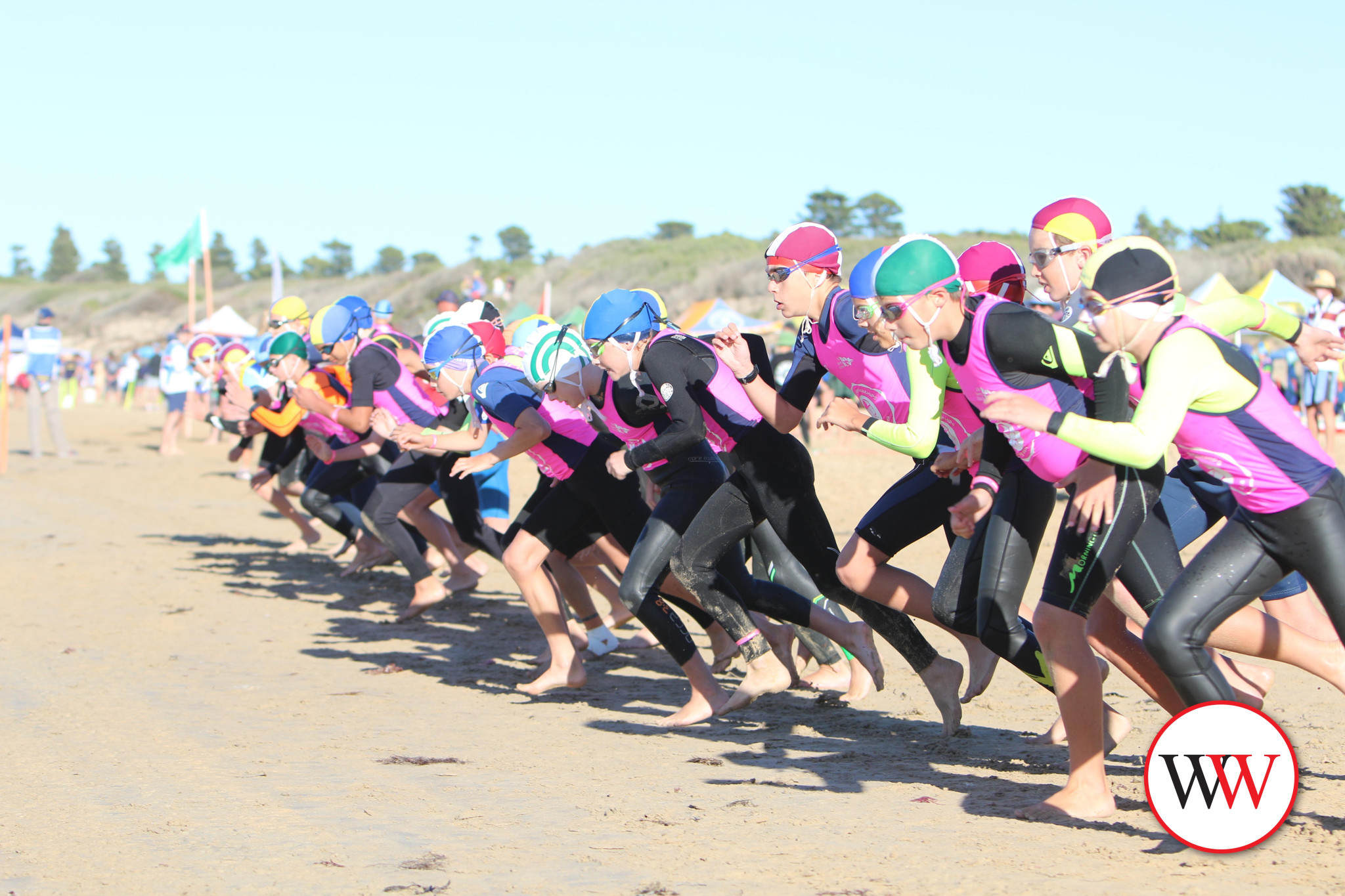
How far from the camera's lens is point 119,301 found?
8681 cm

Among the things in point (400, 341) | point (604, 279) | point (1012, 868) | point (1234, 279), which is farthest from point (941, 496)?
point (604, 279)

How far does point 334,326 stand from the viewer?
923 cm

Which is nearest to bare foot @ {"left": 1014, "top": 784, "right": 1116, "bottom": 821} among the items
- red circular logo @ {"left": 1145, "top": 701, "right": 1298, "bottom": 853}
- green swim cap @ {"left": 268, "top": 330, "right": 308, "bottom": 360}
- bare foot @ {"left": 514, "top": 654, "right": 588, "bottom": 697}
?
red circular logo @ {"left": 1145, "top": 701, "right": 1298, "bottom": 853}

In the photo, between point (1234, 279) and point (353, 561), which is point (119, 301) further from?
point (353, 561)

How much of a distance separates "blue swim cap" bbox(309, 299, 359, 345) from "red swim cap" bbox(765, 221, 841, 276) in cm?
479

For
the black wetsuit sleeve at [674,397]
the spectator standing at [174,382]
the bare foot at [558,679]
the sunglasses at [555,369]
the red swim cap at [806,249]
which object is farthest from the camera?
the spectator standing at [174,382]

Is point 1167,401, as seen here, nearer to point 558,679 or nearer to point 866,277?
point 866,277

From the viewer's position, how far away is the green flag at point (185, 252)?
83.4 feet

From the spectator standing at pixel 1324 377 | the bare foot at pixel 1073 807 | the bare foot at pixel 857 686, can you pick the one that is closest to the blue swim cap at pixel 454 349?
the bare foot at pixel 857 686

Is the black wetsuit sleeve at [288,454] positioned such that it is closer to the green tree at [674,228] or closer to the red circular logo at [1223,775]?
the red circular logo at [1223,775]

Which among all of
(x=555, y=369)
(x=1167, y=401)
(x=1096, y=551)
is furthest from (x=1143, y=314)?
(x=555, y=369)

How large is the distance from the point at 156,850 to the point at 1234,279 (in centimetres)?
4104

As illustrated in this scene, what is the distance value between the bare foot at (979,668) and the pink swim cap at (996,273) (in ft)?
4.93

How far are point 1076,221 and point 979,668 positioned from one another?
1941mm
